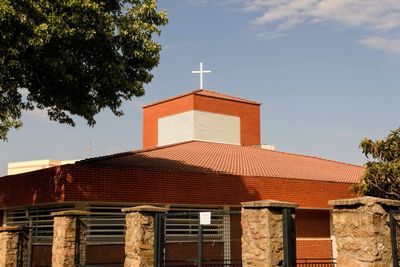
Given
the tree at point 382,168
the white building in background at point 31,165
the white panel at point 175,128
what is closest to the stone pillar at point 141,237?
the tree at point 382,168

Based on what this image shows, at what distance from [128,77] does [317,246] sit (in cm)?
1426

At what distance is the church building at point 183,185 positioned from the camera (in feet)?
70.4

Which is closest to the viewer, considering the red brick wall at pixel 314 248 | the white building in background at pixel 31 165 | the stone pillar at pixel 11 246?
the stone pillar at pixel 11 246

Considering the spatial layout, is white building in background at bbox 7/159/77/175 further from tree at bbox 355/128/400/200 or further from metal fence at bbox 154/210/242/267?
tree at bbox 355/128/400/200

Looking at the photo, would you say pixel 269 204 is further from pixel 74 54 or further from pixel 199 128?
pixel 199 128

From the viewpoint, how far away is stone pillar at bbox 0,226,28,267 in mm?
17047

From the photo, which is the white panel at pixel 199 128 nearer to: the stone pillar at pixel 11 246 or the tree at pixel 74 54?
the tree at pixel 74 54

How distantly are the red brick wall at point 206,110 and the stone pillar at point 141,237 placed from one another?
23.6 meters

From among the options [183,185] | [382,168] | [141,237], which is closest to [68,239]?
[141,237]

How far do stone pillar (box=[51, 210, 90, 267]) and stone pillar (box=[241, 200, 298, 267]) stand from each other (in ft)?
21.9

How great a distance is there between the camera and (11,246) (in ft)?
56.3

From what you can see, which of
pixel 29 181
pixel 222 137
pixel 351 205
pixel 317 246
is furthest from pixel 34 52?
pixel 222 137

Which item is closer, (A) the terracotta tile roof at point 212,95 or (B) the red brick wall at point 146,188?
(B) the red brick wall at point 146,188

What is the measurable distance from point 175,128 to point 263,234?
91.8 feet
